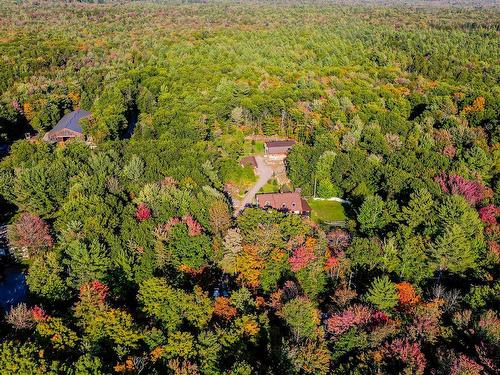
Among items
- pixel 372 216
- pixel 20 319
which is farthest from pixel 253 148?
pixel 20 319

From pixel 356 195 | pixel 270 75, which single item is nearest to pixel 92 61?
pixel 270 75

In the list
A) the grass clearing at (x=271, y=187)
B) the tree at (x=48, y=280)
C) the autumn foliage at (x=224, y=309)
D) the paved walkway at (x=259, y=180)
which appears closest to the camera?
the autumn foliage at (x=224, y=309)

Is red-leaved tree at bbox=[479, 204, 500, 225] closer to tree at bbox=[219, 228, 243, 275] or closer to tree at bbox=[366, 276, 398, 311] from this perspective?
tree at bbox=[366, 276, 398, 311]

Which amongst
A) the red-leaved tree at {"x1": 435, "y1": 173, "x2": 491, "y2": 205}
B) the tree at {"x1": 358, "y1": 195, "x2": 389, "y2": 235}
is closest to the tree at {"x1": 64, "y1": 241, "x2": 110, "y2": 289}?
the tree at {"x1": 358, "y1": 195, "x2": 389, "y2": 235}

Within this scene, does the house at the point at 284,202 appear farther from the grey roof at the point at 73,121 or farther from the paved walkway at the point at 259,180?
the grey roof at the point at 73,121

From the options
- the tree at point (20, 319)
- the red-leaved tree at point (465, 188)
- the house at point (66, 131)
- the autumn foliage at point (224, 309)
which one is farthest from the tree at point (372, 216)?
the house at point (66, 131)

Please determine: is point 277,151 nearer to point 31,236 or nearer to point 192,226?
point 192,226

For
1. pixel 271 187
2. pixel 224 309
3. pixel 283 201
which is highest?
pixel 224 309

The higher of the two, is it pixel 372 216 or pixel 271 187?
pixel 372 216
